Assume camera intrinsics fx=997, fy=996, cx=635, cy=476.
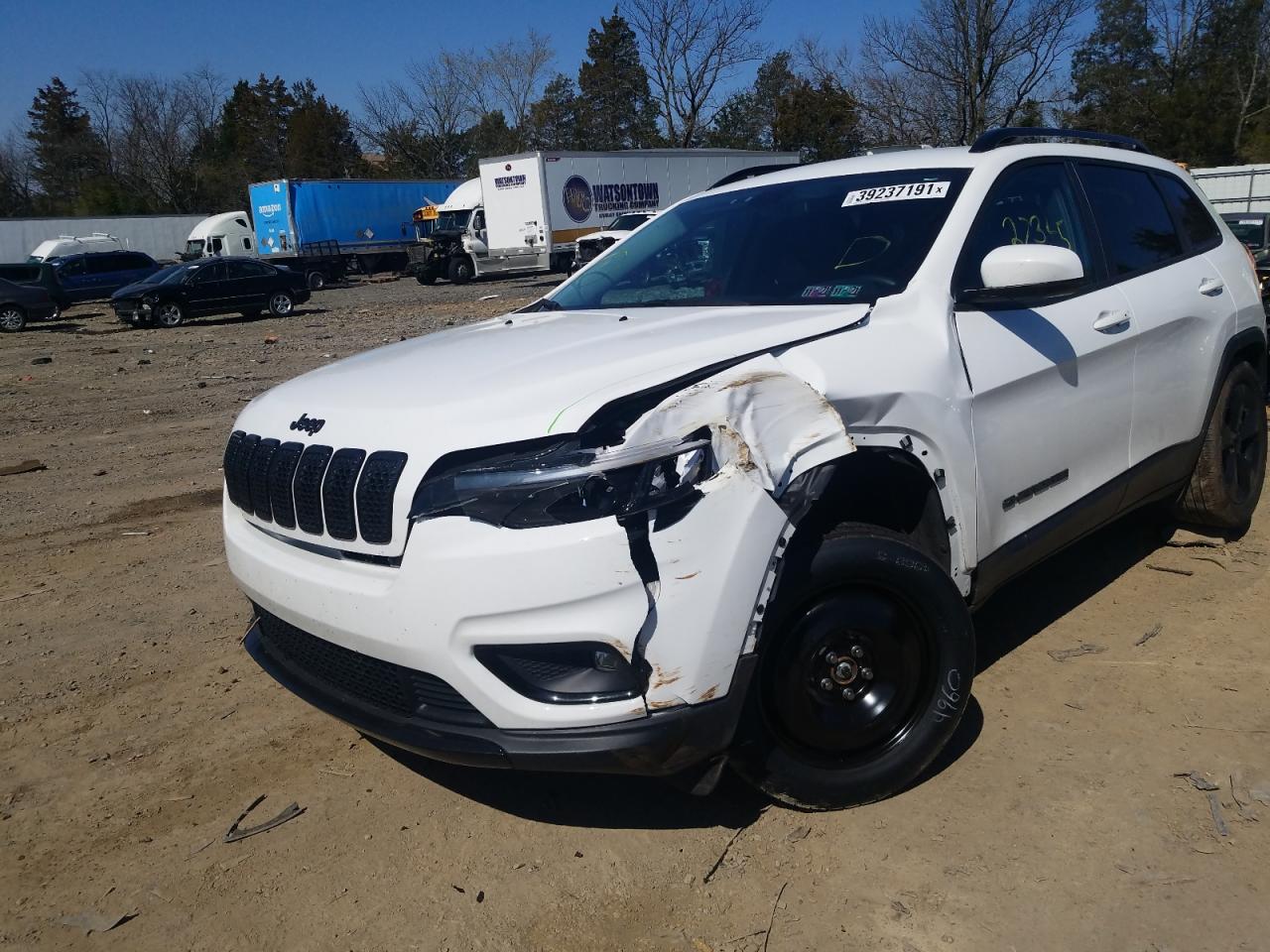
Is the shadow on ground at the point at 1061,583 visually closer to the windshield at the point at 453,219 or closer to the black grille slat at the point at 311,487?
the black grille slat at the point at 311,487

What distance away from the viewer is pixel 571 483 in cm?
227

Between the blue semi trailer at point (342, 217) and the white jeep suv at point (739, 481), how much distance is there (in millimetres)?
36772

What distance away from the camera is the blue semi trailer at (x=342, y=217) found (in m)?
37.4

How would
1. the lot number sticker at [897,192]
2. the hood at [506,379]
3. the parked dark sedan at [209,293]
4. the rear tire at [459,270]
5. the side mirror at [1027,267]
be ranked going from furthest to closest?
1. the rear tire at [459,270]
2. the parked dark sedan at [209,293]
3. the lot number sticker at [897,192]
4. the side mirror at [1027,267]
5. the hood at [506,379]

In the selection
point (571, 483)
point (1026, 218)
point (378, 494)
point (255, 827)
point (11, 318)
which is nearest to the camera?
point (571, 483)

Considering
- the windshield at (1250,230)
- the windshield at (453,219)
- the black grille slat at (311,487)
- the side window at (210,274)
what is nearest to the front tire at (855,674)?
the black grille slat at (311,487)

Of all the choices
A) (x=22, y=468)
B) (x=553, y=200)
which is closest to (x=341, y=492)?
(x=22, y=468)

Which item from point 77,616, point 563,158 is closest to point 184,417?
point 77,616

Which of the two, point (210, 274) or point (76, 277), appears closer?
point (210, 274)

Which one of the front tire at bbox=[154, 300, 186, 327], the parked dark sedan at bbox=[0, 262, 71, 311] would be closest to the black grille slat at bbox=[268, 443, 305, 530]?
the front tire at bbox=[154, 300, 186, 327]

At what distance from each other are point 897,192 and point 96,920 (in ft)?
10.7

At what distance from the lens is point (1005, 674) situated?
364cm

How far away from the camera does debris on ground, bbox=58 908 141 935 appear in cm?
256

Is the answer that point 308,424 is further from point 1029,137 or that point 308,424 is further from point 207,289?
point 207,289
